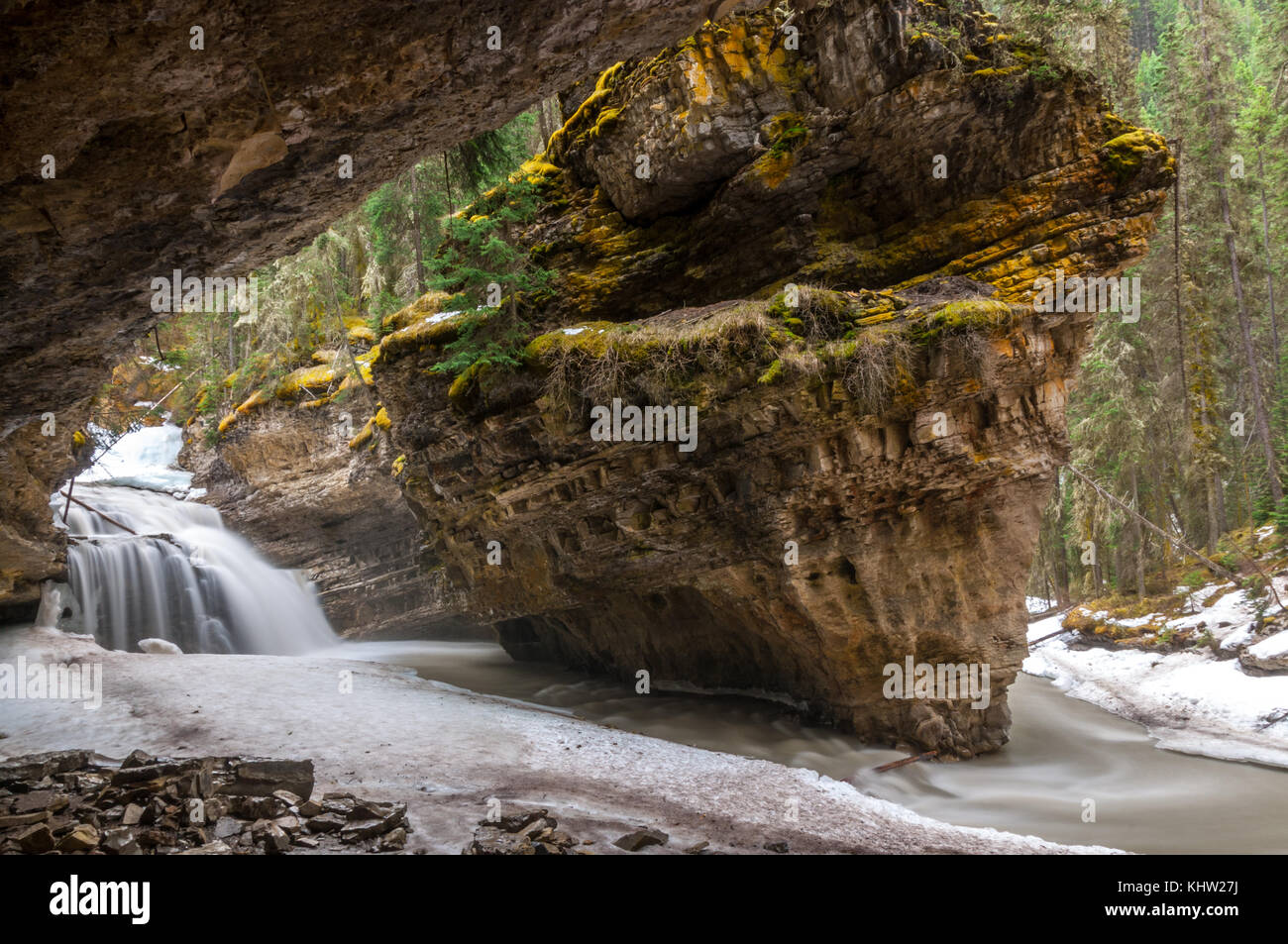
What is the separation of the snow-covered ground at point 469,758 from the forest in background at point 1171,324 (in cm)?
1090

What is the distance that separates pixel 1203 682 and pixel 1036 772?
7.25 meters

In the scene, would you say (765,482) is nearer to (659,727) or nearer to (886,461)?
(886,461)

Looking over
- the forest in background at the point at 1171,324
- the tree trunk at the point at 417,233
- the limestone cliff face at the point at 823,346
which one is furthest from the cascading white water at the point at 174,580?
the limestone cliff face at the point at 823,346

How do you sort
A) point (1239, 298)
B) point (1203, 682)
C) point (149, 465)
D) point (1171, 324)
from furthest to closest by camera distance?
point (149, 465)
point (1171, 324)
point (1239, 298)
point (1203, 682)

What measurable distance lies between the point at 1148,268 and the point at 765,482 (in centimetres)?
1937

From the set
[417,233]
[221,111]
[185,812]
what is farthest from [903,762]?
[417,233]

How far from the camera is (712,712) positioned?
12.6 metres

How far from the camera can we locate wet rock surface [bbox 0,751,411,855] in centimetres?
492

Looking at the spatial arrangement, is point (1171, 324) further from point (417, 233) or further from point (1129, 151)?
point (417, 233)

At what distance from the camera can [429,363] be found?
43.3 feet

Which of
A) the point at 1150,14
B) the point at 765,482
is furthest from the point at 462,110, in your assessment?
the point at 1150,14

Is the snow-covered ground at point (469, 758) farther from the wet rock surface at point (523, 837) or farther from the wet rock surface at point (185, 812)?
the wet rock surface at point (185, 812)

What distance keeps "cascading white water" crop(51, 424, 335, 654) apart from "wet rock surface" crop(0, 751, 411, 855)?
12970 mm

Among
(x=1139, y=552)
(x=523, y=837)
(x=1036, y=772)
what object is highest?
(x=1139, y=552)
